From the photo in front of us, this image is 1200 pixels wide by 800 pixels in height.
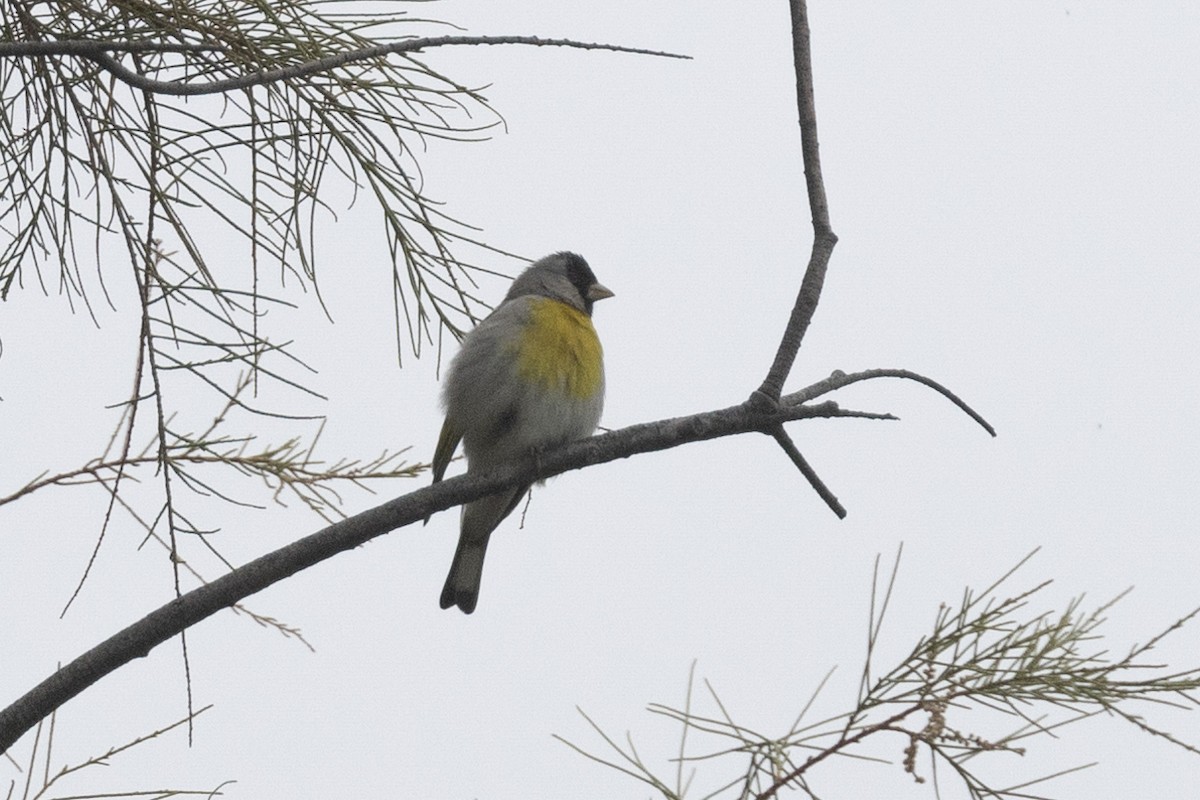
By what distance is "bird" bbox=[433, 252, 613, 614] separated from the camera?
4719 mm

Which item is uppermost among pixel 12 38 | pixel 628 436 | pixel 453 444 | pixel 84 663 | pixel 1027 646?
pixel 453 444

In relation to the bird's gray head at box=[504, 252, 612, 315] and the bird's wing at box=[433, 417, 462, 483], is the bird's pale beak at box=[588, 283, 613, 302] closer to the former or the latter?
the bird's gray head at box=[504, 252, 612, 315]

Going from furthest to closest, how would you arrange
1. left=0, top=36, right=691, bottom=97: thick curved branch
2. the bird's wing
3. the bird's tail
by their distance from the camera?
the bird's tail < the bird's wing < left=0, top=36, right=691, bottom=97: thick curved branch

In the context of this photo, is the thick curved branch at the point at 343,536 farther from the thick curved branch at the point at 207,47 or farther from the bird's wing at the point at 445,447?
the bird's wing at the point at 445,447

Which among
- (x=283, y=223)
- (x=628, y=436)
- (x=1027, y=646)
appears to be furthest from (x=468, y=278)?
(x=1027, y=646)

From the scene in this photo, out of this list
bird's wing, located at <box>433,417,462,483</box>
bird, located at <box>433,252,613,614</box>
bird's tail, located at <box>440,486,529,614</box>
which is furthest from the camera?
bird's tail, located at <box>440,486,529,614</box>

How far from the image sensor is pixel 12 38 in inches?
117

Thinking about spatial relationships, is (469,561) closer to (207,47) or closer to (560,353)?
(560,353)

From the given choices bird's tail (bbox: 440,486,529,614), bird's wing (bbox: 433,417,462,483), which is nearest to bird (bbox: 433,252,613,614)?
bird's wing (bbox: 433,417,462,483)

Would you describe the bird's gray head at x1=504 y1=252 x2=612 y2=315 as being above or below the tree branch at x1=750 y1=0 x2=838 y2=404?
above

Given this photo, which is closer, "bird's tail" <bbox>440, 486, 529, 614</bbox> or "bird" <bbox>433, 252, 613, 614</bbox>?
"bird" <bbox>433, 252, 613, 614</bbox>

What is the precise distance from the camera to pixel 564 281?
571 centimetres

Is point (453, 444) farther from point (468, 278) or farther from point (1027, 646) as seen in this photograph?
point (1027, 646)

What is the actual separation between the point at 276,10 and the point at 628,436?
108cm
